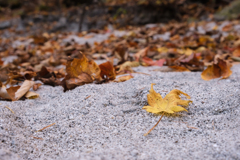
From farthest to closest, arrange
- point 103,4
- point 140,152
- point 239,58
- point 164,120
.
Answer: point 103,4, point 239,58, point 164,120, point 140,152

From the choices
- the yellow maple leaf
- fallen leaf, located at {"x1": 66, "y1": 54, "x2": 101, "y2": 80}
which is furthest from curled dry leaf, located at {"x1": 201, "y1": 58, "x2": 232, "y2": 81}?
fallen leaf, located at {"x1": 66, "y1": 54, "x2": 101, "y2": 80}

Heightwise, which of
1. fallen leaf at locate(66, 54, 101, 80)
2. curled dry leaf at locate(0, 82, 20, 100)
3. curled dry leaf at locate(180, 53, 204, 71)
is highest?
fallen leaf at locate(66, 54, 101, 80)

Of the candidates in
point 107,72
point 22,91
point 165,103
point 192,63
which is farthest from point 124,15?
point 165,103

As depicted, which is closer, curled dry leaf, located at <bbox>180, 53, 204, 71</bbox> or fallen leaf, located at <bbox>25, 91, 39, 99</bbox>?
fallen leaf, located at <bbox>25, 91, 39, 99</bbox>

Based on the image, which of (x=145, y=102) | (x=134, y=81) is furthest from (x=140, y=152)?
(x=134, y=81)

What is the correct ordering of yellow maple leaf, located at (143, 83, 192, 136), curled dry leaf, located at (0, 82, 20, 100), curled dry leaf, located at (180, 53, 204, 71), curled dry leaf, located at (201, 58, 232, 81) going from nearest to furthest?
yellow maple leaf, located at (143, 83, 192, 136), curled dry leaf, located at (0, 82, 20, 100), curled dry leaf, located at (201, 58, 232, 81), curled dry leaf, located at (180, 53, 204, 71)

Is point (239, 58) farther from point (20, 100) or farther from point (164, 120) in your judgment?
point (20, 100)

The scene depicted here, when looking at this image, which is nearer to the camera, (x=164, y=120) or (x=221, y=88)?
(x=164, y=120)

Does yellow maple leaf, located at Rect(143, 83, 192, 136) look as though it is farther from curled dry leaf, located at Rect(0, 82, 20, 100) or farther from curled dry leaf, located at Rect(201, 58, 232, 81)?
curled dry leaf, located at Rect(0, 82, 20, 100)
